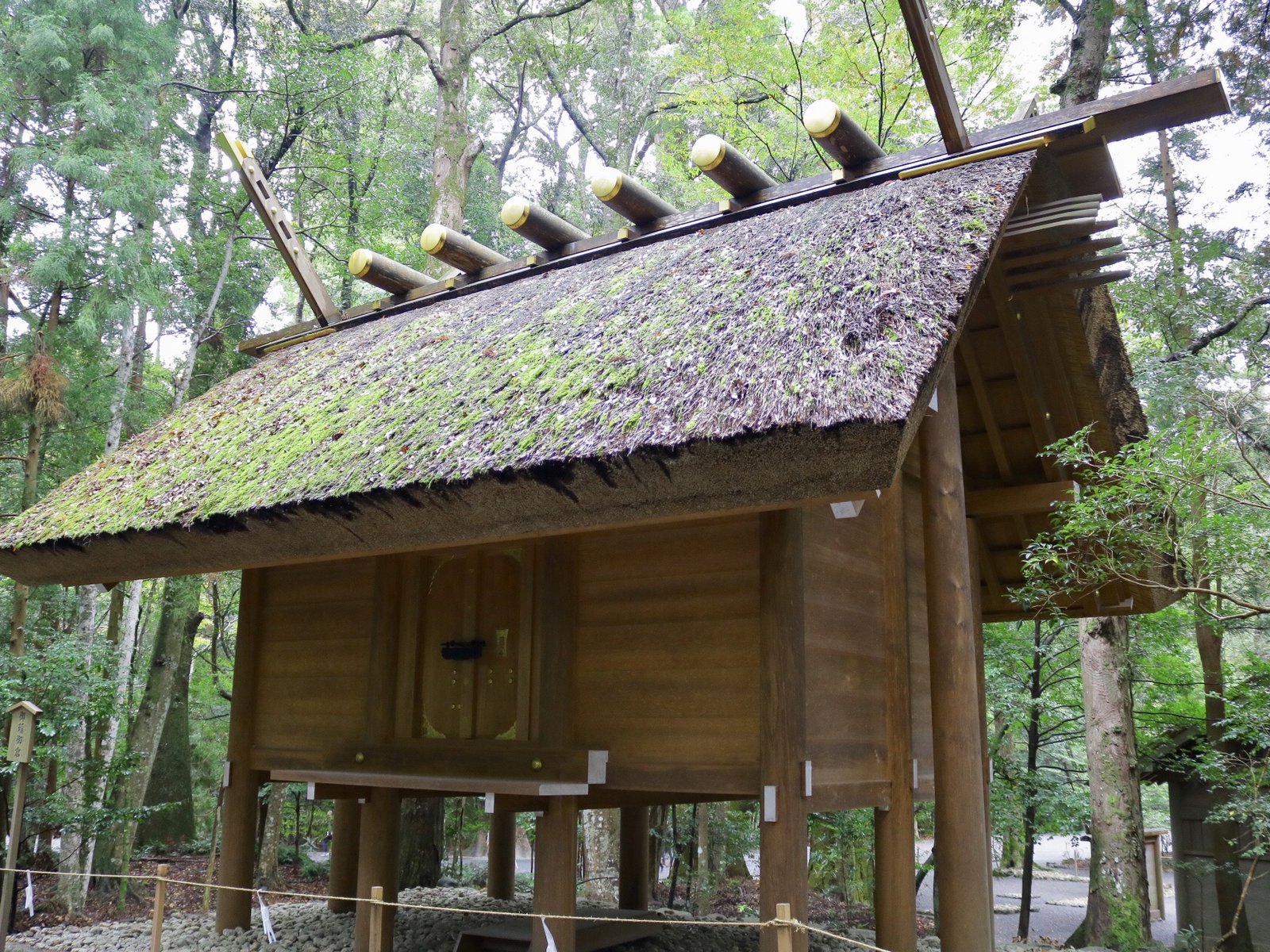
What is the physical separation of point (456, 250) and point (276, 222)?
187 centimetres

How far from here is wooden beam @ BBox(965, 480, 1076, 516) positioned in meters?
6.75

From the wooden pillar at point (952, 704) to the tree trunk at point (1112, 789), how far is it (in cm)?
462

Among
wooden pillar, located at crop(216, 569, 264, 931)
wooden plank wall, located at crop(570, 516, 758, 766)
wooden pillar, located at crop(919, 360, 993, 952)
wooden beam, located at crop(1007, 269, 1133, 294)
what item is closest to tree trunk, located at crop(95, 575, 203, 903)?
wooden pillar, located at crop(216, 569, 264, 931)

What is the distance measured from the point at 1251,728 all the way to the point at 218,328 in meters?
11.9

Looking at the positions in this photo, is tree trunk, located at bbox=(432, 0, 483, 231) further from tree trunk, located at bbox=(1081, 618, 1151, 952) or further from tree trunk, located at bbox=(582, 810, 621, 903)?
tree trunk, located at bbox=(1081, 618, 1151, 952)

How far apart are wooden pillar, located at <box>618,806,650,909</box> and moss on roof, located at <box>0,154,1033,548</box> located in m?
4.45

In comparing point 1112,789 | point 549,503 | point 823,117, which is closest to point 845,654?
point 549,503

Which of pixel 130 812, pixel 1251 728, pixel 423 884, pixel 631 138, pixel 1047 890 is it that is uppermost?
pixel 631 138

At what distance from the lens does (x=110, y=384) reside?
11438mm

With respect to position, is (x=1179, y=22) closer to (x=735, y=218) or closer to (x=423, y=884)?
(x=735, y=218)

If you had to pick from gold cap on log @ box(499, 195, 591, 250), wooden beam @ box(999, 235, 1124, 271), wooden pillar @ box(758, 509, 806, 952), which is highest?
gold cap on log @ box(499, 195, 591, 250)

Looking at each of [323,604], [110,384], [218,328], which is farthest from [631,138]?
[323,604]

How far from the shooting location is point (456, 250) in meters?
7.58

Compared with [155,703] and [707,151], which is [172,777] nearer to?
[155,703]
